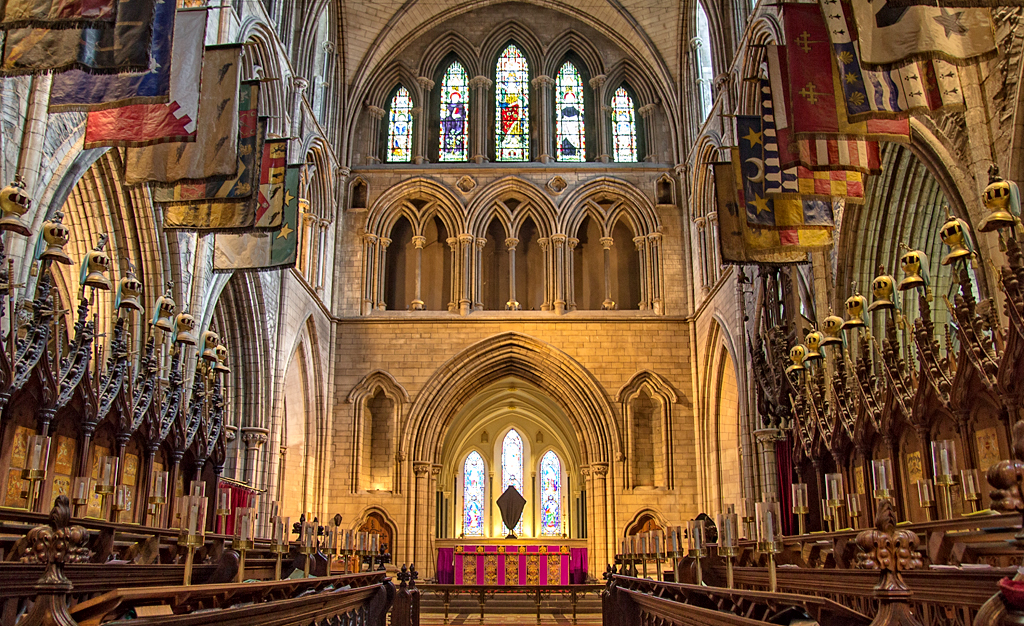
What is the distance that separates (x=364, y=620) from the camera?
22.3ft

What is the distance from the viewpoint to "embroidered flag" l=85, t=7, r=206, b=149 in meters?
7.57

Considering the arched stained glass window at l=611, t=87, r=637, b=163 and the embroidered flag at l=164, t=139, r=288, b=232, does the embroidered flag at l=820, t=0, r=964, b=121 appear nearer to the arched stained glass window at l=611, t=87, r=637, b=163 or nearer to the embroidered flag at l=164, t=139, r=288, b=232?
the embroidered flag at l=164, t=139, r=288, b=232

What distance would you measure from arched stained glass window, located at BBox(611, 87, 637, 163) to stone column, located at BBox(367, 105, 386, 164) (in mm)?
5691

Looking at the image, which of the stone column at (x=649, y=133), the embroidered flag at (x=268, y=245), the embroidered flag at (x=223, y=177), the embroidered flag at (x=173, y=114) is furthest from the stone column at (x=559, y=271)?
the embroidered flag at (x=173, y=114)

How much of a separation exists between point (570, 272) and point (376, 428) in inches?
222

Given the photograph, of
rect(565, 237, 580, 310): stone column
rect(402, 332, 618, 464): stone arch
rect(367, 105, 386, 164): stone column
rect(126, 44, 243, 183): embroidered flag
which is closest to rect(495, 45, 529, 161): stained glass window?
rect(565, 237, 580, 310): stone column

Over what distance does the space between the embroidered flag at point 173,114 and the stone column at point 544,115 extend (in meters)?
13.5

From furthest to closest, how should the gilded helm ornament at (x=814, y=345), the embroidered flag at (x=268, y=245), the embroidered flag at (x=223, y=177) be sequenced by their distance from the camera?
1. the embroidered flag at (x=268, y=245)
2. the gilded helm ornament at (x=814, y=345)
3. the embroidered flag at (x=223, y=177)

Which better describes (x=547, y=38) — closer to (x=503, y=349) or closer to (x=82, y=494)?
(x=503, y=349)

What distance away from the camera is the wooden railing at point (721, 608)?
3.15 meters

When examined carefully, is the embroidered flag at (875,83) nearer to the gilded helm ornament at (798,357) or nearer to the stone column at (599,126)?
the gilded helm ornament at (798,357)

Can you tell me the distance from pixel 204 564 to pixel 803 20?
283 inches

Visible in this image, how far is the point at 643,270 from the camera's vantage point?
66.2 ft

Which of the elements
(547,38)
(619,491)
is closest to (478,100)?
(547,38)
